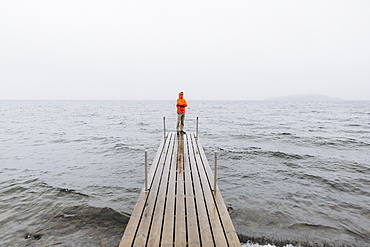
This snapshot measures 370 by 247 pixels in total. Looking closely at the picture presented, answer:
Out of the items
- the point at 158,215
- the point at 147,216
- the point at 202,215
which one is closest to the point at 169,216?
the point at 158,215

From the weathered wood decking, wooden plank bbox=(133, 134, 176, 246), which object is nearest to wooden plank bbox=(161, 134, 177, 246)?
the weathered wood decking

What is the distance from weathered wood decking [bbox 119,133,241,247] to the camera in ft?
11.1

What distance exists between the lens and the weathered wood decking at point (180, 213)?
338 cm

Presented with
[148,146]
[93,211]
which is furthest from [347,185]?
[148,146]

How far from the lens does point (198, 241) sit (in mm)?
3348

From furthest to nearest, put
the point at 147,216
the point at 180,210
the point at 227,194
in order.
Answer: the point at 227,194
the point at 180,210
the point at 147,216

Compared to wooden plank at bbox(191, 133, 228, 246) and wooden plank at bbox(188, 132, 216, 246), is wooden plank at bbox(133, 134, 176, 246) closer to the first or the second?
wooden plank at bbox(188, 132, 216, 246)

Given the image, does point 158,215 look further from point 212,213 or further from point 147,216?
point 212,213

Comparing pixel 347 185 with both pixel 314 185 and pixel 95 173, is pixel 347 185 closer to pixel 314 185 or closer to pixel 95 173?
pixel 314 185

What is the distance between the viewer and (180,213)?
4.16 m

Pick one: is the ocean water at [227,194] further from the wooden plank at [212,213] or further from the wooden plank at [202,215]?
the wooden plank at [202,215]

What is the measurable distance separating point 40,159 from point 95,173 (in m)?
4.51

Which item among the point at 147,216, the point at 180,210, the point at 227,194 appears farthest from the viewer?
the point at 227,194

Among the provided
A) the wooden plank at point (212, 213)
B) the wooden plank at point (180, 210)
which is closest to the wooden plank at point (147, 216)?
the wooden plank at point (180, 210)
